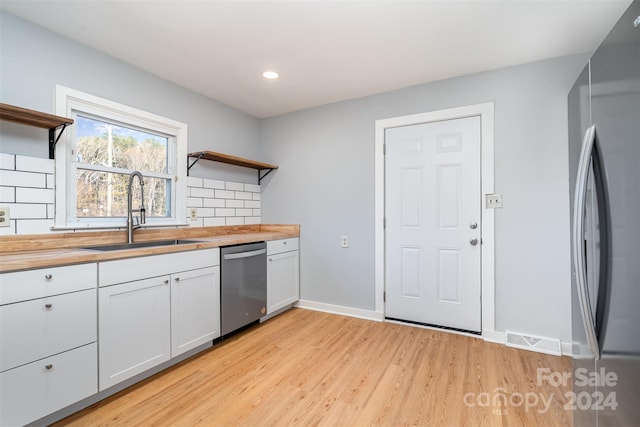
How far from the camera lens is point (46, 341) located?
4.80 feet

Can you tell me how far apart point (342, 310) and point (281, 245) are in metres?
0.98

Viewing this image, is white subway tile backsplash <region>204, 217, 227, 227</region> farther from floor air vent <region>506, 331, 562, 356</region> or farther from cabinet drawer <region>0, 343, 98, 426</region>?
floor air vent <region>506, 331, 562, 356</region>

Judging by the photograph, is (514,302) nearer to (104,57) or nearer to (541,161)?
(541,161)

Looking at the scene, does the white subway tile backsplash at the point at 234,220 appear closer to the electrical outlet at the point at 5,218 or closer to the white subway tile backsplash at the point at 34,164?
the white subway tile backsplash at the point at 34,164

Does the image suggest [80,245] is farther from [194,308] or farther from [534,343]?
[534,343]

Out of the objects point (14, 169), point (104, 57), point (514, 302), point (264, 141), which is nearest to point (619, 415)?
point (514, 302)

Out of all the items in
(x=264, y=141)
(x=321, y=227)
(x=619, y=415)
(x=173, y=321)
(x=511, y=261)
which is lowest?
(x=173, y=321)

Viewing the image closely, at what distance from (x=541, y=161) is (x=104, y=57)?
3523 mm

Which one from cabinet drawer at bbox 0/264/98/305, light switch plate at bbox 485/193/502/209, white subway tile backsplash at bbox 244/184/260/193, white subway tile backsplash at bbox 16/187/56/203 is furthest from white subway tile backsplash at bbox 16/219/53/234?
light switch plate at bbox 485/193/502/209

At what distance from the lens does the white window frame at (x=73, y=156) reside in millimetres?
1967

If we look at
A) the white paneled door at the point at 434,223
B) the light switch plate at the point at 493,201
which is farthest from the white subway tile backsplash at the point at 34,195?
the light switch plate at the point at 493,201

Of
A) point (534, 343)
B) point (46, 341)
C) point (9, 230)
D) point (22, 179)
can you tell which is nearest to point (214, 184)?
point (22, 179)

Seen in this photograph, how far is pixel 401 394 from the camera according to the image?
5.91 ft

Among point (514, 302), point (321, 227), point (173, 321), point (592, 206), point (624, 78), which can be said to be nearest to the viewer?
point (624, 78)
